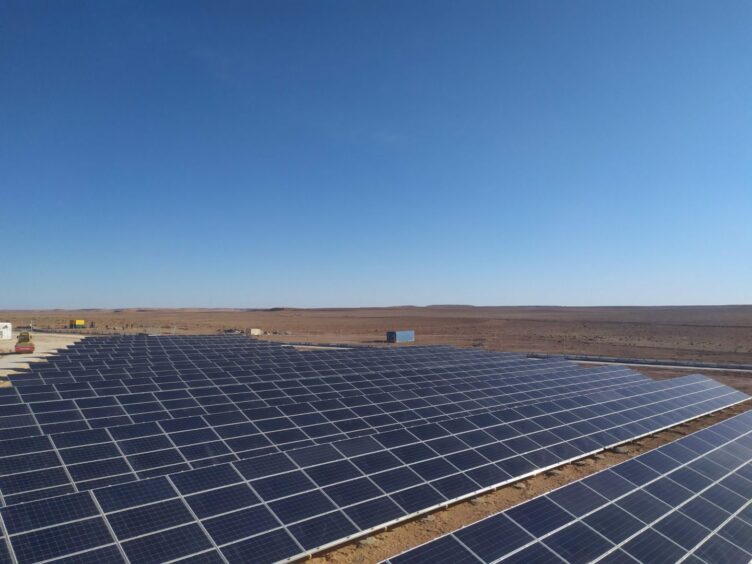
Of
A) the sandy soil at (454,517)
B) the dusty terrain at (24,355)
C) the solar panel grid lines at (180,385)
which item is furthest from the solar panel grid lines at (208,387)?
the dusty terrain at (24,355)

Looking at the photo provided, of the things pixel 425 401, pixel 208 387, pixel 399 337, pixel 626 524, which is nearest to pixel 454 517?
pixel 626 524

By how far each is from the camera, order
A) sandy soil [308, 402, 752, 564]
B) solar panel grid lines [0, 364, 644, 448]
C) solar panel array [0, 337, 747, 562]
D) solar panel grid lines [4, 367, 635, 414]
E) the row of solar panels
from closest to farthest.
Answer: solar panel array [0, 337, 747, 562], sandy soil [308, 402, 752, 564], the row of solar panels, solar panel grid lines [0, 364, 644, 448], solar panel grid lines [4, 367, 635, 414]

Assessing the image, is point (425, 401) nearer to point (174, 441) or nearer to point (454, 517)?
point (454, 517)

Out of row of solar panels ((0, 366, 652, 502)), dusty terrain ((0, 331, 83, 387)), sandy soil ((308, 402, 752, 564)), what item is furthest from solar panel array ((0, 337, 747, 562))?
dusty terrain ((0, 331, 83, 387))

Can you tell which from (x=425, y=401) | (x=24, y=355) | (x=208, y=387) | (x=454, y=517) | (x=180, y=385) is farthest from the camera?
(x=24, y=355)

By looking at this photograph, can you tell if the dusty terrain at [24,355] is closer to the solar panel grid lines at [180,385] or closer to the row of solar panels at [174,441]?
the solar panel grid lines at [180,385]

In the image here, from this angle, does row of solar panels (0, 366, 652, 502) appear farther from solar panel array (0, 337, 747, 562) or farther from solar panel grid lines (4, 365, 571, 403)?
solar panel grid lines (4, 365, 571, 403)
